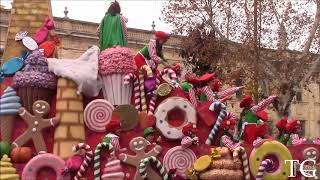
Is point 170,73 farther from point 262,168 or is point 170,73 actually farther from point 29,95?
point 29,95

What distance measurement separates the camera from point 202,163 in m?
7.96

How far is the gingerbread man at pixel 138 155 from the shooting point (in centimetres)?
794

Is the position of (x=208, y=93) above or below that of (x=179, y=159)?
above

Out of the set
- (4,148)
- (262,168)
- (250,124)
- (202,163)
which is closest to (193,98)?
(250,124)

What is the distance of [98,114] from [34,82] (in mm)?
1063

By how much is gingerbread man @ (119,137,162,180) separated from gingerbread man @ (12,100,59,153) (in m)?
1.16

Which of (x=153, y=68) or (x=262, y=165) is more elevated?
(x=153, y=68)

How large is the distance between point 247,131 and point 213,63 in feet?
32.5

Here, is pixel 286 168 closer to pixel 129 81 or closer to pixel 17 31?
pixel 129 81

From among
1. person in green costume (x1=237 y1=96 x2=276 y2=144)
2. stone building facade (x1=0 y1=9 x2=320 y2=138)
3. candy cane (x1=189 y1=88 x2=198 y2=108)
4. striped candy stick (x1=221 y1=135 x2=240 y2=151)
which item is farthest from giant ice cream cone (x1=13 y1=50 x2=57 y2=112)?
stone building facade (x1=0 y1=9 x2=320 y2=138)

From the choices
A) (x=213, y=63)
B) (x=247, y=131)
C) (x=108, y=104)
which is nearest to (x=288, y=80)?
(x=213, y=63)

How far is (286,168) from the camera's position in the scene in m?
8.41

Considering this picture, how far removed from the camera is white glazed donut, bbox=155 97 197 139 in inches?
332

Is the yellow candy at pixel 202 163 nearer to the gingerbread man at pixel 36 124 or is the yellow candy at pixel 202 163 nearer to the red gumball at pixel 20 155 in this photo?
the gingerbread man at pixel 36 124
